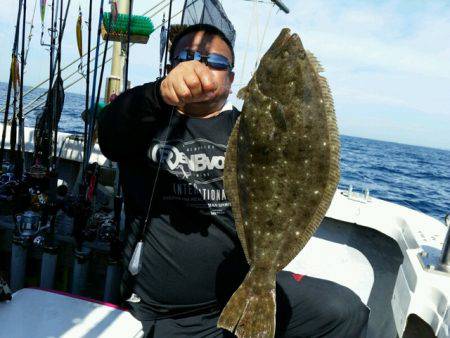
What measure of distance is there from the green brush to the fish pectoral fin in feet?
10.4

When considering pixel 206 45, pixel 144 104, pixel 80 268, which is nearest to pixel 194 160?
pixel 144 104

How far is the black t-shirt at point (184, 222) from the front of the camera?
7.56ft

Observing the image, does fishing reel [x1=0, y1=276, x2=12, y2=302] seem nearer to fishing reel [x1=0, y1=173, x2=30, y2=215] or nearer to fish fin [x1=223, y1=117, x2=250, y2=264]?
fishing reel [x1=0, y1=173, x2=30, y2=215]

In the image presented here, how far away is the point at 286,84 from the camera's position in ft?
5.32

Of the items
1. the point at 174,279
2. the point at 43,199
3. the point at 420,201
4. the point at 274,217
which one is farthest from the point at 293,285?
the point at 420,201

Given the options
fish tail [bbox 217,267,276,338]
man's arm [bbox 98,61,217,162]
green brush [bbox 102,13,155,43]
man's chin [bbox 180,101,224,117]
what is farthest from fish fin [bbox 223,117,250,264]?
green brush [bbox 102,13,155,43]

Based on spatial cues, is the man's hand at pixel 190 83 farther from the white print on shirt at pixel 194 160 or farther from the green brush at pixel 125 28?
the green brush at pixel 125 28

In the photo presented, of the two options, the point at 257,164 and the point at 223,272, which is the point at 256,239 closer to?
the point at 257,164

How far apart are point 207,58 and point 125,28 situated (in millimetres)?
2719

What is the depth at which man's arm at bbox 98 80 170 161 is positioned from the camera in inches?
73.3

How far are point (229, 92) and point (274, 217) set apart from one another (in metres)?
0.96

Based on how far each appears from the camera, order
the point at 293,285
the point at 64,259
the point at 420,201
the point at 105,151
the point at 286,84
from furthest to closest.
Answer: the point at 420,201, the point at 64,259, the point at 293,285, the point at 105,151, the point at 286,84

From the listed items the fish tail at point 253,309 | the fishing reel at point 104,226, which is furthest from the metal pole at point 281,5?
the fish tail at point 253,309

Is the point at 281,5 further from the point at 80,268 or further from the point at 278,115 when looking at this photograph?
the point at 80,268
